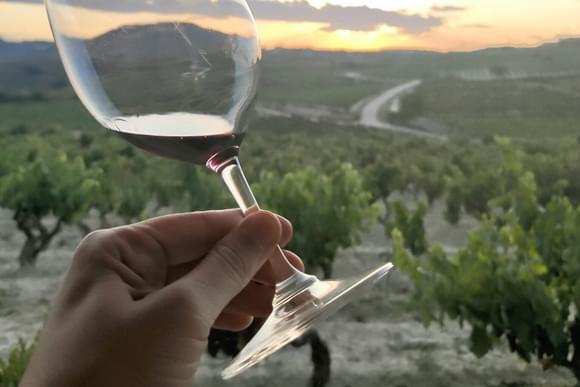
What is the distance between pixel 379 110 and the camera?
1.18 metres

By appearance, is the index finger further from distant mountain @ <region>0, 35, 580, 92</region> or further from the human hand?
distant mountain @ <region>0, 35, 580, 92</region>

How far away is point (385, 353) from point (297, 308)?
46cm

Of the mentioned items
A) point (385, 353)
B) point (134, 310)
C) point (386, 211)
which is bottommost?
point (385, 353)

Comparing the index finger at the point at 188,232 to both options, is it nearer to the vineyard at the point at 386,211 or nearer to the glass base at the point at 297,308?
the glass base at the point at 297,308

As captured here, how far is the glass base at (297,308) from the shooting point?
0.68 m

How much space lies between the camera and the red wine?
59 centimetres

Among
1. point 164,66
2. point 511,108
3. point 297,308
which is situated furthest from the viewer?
point 511,108

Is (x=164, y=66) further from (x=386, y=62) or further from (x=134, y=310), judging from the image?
(x=386, y=62)

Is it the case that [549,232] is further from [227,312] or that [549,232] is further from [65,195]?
[65,195]

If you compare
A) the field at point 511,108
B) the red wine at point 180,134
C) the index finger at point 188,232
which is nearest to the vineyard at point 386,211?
the field at point 511,108

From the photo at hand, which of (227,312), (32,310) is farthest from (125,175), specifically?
(227,312)

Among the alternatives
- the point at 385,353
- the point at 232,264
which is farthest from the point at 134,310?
the point at 385,353

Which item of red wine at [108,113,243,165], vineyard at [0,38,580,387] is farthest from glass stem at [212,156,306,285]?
vineyard at [0,38,580,387]

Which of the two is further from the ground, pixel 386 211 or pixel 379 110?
pixel 379 110
